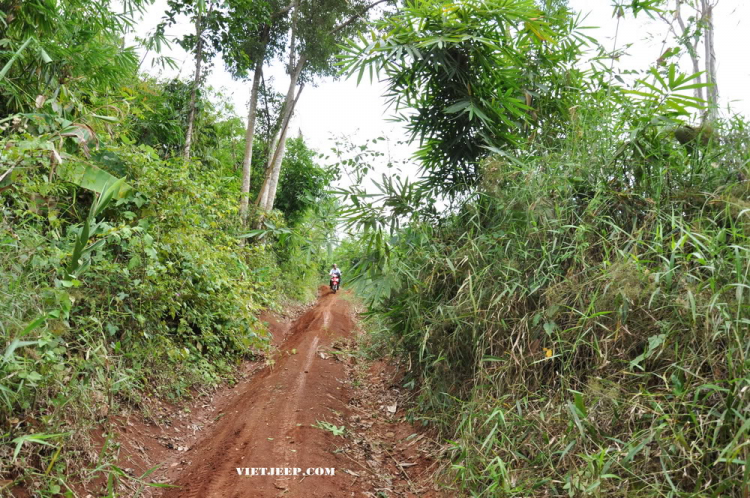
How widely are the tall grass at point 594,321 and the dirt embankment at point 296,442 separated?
581 mm

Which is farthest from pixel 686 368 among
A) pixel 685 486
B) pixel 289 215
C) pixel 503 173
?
pixel 289 215

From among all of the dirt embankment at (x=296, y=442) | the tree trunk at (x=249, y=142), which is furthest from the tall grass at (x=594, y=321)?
the tree trunk at (x=249, y=142)

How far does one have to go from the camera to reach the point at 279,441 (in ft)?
14.6

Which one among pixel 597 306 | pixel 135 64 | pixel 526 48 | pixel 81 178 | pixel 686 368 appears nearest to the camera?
pixel 686 368

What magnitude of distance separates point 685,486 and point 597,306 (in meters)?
1.18

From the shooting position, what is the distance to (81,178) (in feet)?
14.0

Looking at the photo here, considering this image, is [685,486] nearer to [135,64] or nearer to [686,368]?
[686,368]

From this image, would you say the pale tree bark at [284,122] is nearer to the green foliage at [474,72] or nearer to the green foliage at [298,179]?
the green foliage at [298,179]

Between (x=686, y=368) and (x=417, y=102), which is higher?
(x=417, y=102)

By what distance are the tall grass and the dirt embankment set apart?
0.58 metres

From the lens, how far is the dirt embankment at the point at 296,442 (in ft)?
12.4

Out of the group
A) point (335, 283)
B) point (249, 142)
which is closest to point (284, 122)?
point (249, 142)

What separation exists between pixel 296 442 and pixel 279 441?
16 centimetres

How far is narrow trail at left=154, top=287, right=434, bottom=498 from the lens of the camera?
12.1 ft
